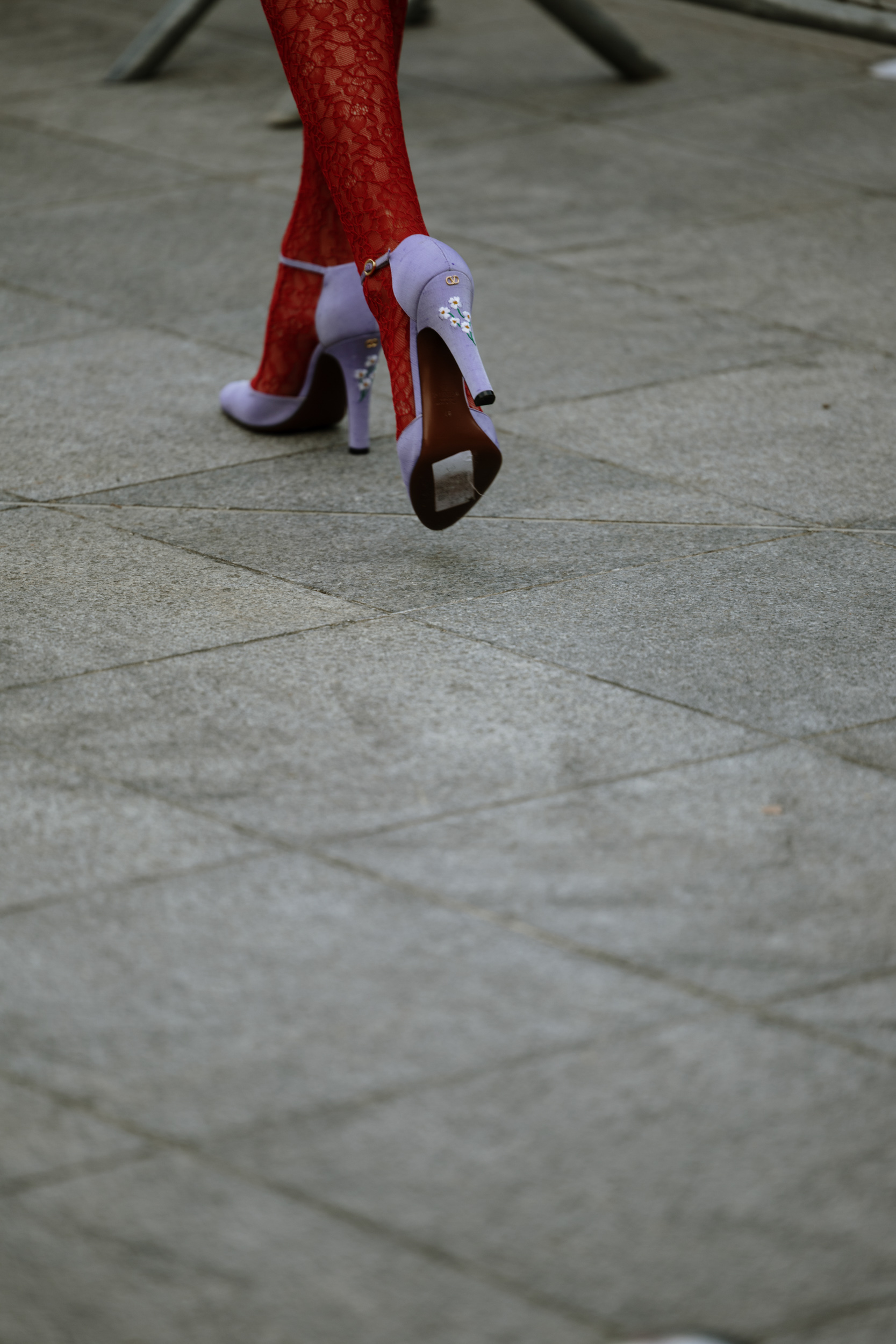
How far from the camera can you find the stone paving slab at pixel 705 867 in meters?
2.17

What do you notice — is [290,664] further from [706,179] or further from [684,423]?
[706,179]

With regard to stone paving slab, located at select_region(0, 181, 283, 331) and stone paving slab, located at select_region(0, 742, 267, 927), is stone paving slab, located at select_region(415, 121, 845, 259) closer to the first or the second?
stone paving slab, located at select_region(0, 181, 283, 331)

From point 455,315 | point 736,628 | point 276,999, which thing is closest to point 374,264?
point 455,315

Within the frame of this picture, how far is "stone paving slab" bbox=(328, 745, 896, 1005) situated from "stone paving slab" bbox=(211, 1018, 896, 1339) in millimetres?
148

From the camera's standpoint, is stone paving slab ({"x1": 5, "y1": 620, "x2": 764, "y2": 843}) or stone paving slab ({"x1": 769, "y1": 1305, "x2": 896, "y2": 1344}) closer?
stone paving slab ({"x1": 769, "y1": 1305, "x2": 896, "y2": 1344})

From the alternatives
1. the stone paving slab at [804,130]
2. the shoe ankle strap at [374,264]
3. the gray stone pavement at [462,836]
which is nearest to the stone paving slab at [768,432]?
the gray stone pavement at [462,836]

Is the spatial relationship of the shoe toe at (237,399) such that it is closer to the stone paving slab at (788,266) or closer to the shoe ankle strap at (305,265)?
the shoe ankle strap at (305,265)

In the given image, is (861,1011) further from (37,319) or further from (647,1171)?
(37,319)

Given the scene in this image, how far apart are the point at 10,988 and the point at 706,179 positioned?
191 inches

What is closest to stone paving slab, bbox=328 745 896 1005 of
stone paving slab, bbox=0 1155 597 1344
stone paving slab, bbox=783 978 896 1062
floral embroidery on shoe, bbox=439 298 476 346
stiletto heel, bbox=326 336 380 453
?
stone paving slab, bbox=783 978 896 1062

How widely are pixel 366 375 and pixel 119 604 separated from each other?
100 cm

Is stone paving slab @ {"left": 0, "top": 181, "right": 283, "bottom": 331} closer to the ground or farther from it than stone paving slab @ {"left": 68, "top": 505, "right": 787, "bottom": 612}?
farther from it

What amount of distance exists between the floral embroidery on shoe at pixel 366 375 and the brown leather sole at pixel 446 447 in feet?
2.01

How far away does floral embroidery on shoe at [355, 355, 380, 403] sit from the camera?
3.88 m
